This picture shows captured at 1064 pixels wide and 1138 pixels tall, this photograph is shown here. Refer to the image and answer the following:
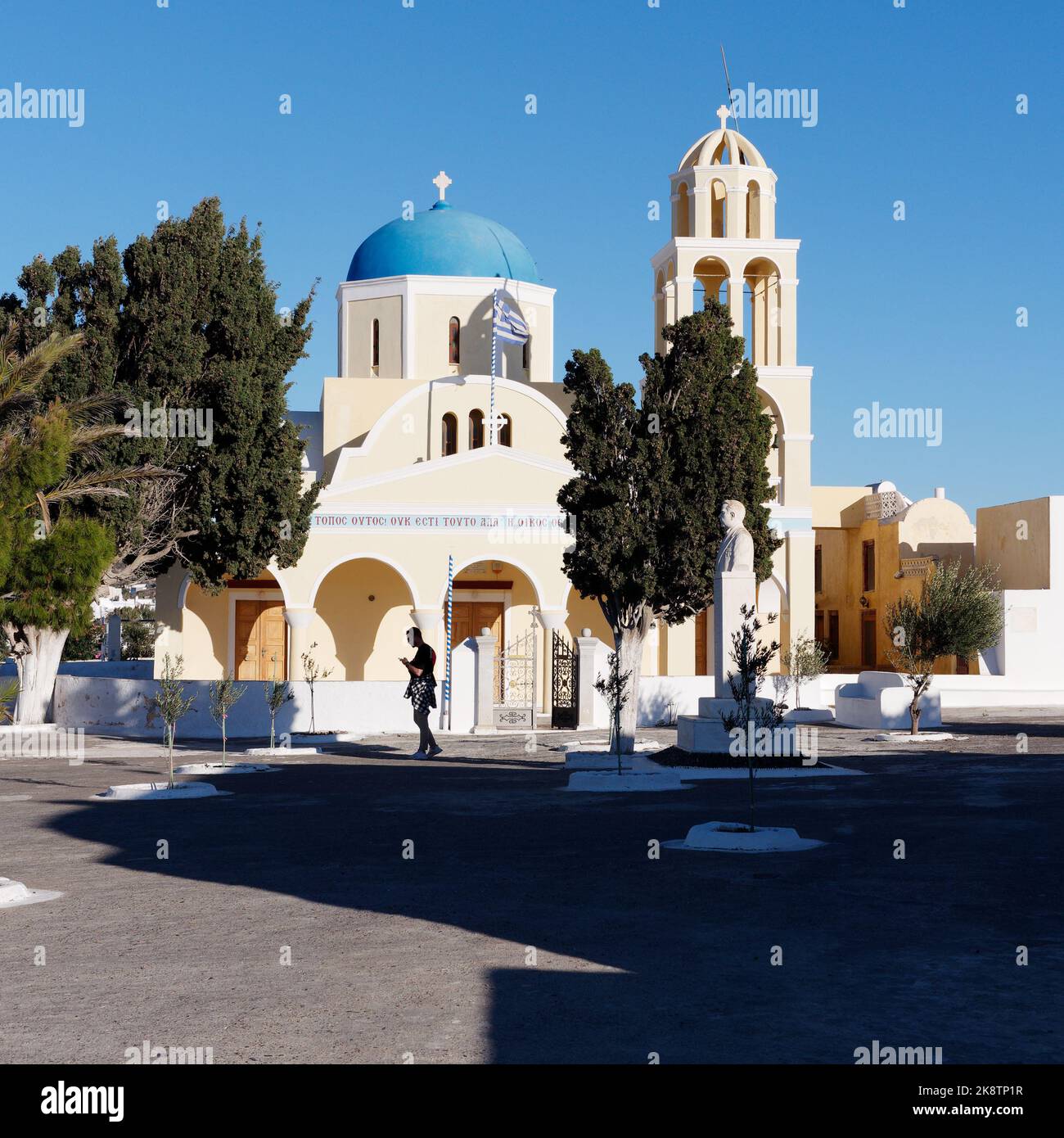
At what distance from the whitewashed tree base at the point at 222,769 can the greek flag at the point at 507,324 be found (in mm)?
18181

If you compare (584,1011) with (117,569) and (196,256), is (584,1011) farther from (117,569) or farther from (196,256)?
(196,256)

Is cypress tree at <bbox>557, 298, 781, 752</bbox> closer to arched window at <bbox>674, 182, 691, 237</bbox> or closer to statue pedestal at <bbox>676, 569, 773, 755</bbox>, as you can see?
statue pedestal at <bbox>676, 569, 773, 755</bbox>

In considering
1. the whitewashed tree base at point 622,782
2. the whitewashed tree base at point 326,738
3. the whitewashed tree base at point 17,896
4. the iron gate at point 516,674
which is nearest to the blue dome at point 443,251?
the iron gate at point 516,674

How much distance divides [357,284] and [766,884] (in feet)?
98.1

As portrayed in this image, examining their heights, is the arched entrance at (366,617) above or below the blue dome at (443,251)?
below

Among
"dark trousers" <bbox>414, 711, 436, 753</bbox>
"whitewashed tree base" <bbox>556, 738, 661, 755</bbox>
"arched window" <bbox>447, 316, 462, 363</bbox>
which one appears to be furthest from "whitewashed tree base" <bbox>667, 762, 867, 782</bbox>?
"arched window" <bbox>447, 316, 462, 363</bbox>

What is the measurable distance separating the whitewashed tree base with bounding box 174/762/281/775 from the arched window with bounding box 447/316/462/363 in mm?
19111

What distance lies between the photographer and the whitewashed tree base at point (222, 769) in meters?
18.1

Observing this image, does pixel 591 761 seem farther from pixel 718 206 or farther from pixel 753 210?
pixel 718 206

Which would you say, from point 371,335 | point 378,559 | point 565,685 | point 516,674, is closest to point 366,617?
point 378,559

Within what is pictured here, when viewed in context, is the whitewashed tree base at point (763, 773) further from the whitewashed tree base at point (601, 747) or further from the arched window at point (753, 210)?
the arched window at point (753, 210)

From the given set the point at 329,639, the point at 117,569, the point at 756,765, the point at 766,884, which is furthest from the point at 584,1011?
the point at 329,639

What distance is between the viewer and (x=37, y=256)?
2634 centimetres

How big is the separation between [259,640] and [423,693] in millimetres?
13081
